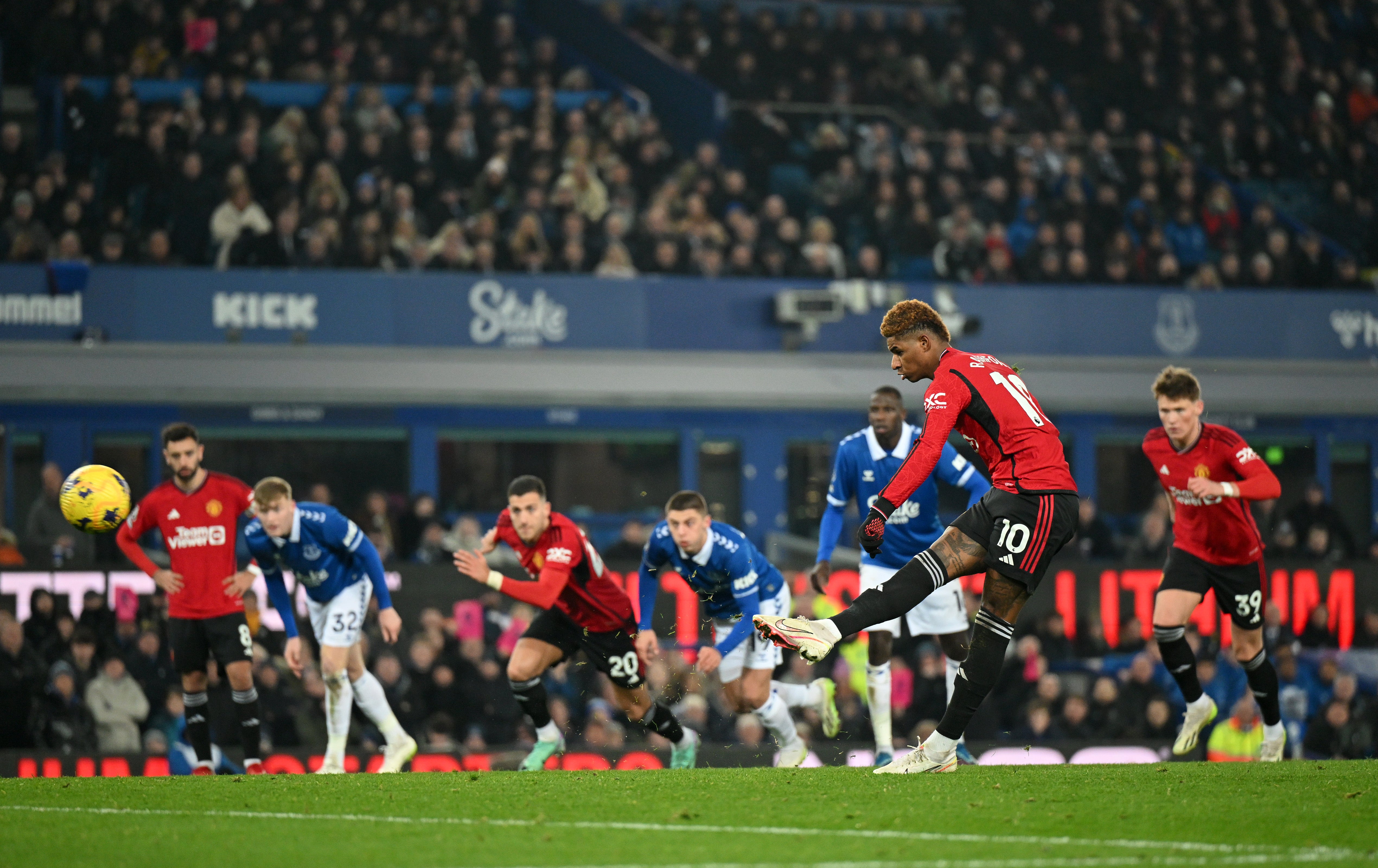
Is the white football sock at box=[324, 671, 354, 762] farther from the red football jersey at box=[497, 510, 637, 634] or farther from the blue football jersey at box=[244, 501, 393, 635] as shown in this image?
the red football jersey at box=[497, 510, 637, 634]

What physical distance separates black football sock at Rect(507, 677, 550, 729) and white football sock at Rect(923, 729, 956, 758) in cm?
318

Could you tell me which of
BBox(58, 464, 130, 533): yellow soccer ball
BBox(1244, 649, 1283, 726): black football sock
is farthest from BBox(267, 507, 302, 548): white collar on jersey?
BBox(1244, 649, 1283, 726): black football sock

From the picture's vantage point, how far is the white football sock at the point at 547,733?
10.2 metres

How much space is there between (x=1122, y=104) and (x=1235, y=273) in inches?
153

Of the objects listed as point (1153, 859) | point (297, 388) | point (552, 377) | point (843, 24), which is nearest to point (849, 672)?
point (552, 377)

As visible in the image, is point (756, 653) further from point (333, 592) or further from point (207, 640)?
point (207, 640)

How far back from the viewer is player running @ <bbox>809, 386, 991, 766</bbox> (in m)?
10.3

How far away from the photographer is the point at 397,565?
1402 centimetres

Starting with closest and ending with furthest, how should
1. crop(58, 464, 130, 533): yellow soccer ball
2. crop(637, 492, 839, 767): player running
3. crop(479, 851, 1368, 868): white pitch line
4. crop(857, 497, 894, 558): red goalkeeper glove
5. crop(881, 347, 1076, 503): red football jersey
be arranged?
1. crop(479, 851, 1368, 868): white pitch line
2. crop(857, 497, 894, 558): red goalkeeper glove
3. crop(881, 347, 1076, 503): red football jersey
4. crop(637, 492, 839, 767): player running
5. crop(58, 464, 130, 533): yellow soccer ball

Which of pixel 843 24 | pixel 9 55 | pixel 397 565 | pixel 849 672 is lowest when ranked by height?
pixel 849 672

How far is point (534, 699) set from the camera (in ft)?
33.2

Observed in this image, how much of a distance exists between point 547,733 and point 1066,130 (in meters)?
14.1

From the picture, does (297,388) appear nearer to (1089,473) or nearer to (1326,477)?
(1089,473)

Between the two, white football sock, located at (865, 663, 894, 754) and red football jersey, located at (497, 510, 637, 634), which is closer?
red football jersey, located at (497, 510, 637, 634)
